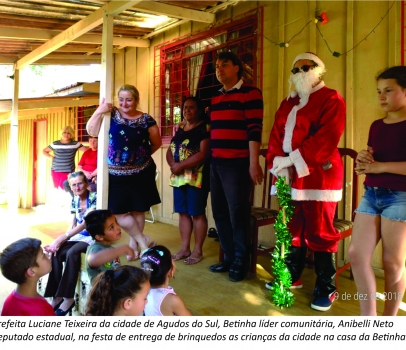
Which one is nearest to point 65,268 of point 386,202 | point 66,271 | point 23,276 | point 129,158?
point 66,271

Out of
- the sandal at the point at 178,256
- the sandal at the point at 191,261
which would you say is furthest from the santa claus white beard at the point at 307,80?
the sandal at the point at 178,256

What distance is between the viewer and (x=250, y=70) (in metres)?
3.71

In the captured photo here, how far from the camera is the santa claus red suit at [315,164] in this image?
2102 millimetres

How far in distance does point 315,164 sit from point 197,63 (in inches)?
107

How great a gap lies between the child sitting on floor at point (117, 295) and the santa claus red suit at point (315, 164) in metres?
1.17

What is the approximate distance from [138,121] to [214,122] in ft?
2.17

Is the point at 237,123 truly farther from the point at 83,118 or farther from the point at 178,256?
the point at 83,118

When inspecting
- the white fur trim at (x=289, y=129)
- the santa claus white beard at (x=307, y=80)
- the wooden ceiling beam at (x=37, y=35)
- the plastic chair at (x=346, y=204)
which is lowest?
the plastic chair at (x=346, y=204)

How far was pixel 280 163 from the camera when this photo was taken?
2217mm

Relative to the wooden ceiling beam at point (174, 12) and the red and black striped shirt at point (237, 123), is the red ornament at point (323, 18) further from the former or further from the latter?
the wooden ceiling beam at point (174, 12)

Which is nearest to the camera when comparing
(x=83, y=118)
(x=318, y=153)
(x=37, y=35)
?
(x=318, y=153)

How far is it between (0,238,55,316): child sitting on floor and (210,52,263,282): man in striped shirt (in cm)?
141

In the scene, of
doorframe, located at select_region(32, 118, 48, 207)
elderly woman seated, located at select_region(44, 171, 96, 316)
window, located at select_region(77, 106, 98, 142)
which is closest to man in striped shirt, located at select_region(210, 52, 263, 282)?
elderly woman seated, located at select_region(44, 171, 96, 316)
